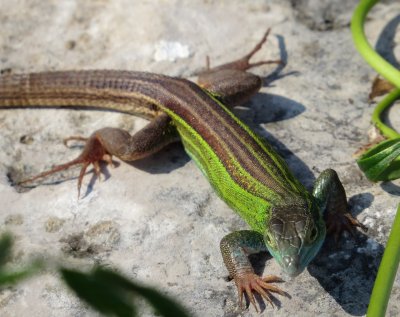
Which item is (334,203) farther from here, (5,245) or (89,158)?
(5,245)

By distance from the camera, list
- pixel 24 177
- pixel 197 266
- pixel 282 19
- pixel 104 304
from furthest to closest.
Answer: pixel 282 19 → pixel 24 177 → pixel 197 266 → pixel 104 304

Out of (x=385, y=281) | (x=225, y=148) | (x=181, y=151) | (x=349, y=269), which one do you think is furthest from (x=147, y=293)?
(x=181, y=151)

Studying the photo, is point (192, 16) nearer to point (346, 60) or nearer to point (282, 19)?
point (282, 19)

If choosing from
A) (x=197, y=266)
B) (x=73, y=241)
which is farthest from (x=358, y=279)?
(x=73, y=241)

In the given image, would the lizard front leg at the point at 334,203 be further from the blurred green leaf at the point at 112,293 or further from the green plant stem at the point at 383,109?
the blurred green leaf at the point at 112,293

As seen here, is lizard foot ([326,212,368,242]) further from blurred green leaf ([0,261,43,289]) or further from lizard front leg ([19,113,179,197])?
blurred green leaf ([0,261,43,289])

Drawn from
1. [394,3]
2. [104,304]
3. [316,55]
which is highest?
[104,304]

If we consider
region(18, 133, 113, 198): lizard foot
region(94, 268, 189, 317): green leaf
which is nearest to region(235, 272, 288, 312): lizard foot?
region(18, 133, 113, 198): lizard foot
